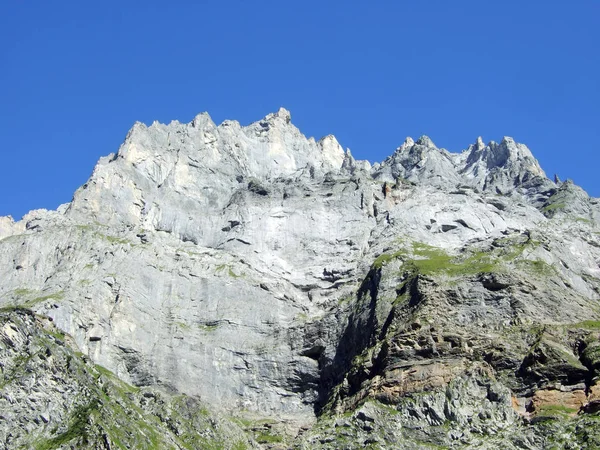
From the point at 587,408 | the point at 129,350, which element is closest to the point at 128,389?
the point at 129,350

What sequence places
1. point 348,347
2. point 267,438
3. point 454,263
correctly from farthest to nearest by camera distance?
point 454,263 < point 348,347 < point 267,438

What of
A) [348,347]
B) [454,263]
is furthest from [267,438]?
[454,263]

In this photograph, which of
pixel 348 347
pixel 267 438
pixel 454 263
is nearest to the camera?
pixel 267 438

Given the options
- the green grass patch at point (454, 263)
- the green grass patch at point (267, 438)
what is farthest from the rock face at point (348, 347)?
the green grass patch at point (454, 263)

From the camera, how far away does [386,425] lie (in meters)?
139

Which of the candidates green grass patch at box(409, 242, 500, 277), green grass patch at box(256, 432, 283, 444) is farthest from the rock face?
green grass patch at box(409, 242, 500, 277)

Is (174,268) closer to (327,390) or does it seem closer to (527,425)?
(327,390)

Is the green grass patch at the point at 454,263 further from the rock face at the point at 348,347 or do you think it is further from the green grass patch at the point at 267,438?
the green grass patch at the point at 267,438

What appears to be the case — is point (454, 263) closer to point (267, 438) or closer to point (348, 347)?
point (348, 347)

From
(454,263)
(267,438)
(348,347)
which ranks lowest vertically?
(267,438)

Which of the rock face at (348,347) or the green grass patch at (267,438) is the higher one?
the rock face at (348,347)

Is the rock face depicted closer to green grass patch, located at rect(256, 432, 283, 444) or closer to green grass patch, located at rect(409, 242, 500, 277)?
green grass patch, located at rect(256, 432, 283, 444)

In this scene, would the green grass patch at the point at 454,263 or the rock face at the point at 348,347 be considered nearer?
the rock face at the point at 348,347

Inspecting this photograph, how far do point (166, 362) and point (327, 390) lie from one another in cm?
3254
